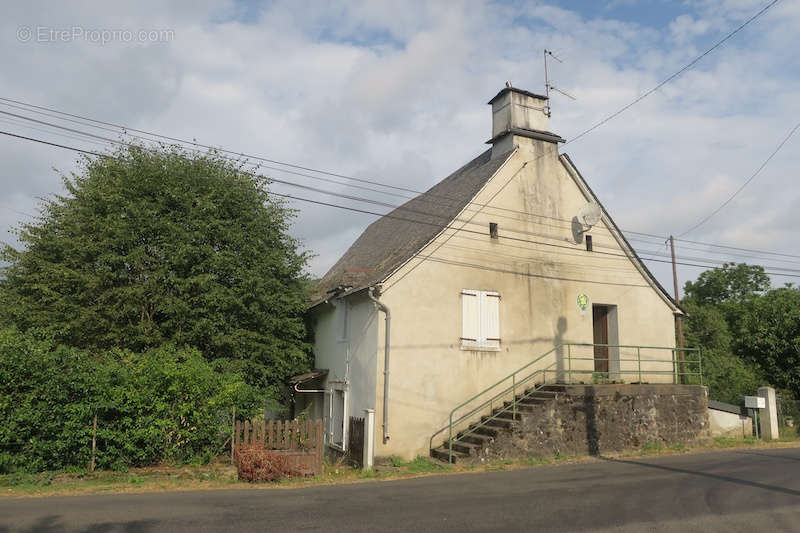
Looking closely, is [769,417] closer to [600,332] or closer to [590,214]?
[600,332]

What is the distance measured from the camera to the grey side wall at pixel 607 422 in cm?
1470

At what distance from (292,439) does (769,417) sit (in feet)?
56.4

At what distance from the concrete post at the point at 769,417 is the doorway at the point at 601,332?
239 inches

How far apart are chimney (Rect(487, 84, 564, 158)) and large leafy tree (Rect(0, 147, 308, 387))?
8621 millimetres

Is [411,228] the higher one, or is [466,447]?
[411,228]

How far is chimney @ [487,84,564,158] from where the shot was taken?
62.2ft

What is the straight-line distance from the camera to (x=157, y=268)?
16.5m

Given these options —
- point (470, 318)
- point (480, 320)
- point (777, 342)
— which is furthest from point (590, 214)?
point (777, 342)

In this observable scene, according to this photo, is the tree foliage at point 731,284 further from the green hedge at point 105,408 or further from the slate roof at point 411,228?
the green hedge at point 105,408

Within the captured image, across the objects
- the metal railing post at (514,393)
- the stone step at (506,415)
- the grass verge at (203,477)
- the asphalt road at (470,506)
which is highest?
the metal railing post at (514,393)

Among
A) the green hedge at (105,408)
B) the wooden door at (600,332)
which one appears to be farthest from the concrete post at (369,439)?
the wooden door at (600,332)

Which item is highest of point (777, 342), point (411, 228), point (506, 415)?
point (411, 228)

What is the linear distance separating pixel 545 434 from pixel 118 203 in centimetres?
1401

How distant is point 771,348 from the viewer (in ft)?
79.7
